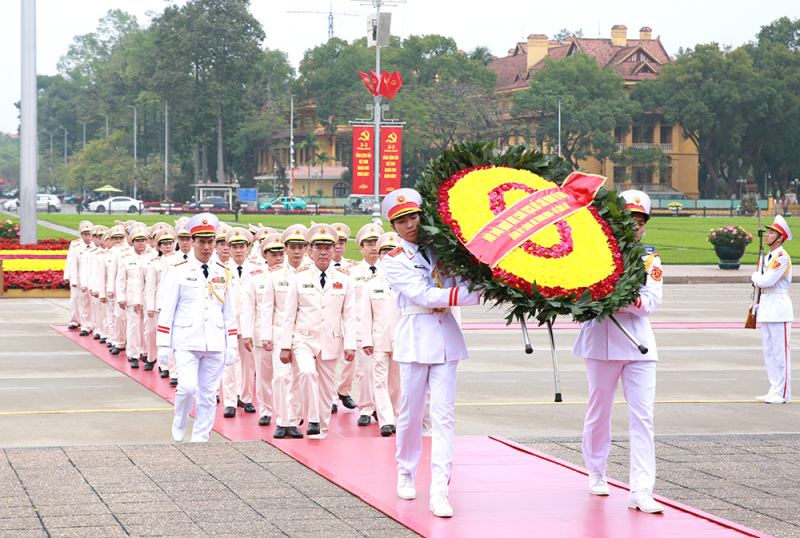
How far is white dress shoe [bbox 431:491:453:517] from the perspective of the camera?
5.62m

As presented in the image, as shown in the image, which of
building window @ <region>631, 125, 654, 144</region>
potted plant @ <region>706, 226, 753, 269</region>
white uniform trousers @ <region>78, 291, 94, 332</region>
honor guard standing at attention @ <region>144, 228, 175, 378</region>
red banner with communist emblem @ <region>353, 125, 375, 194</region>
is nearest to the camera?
honor guard standing at attention @ <region>144, 228, 175, 378</region>

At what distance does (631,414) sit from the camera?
19.1ft

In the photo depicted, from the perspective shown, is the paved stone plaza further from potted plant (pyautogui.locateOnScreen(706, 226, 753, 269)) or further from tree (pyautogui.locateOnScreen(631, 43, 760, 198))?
tree (pyautogui.locateOnScreen(631, 43, 760, 198))

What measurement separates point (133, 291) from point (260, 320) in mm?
4392

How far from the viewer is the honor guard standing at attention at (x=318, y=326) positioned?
8242 millimetres

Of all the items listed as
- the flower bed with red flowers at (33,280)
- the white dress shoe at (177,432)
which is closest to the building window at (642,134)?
the flower bed with red flowers at (33,280)

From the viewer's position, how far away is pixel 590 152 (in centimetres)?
7944

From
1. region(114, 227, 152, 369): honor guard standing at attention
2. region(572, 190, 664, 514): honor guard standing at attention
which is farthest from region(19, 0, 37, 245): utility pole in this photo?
region(572, 190, 664, 514): honor guard standing at attention

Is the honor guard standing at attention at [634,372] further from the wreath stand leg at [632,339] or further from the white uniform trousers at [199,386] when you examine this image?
the white uniform trousers at [199,386]

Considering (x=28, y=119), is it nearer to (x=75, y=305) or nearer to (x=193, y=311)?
(x=75, y=305)

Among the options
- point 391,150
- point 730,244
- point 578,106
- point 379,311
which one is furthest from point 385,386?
point 578,106

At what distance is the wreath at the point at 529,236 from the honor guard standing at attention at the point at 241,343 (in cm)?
409

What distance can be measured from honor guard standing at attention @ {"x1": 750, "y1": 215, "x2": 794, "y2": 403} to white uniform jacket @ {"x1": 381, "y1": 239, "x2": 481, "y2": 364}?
5512 mm

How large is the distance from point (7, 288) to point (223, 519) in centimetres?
1860
